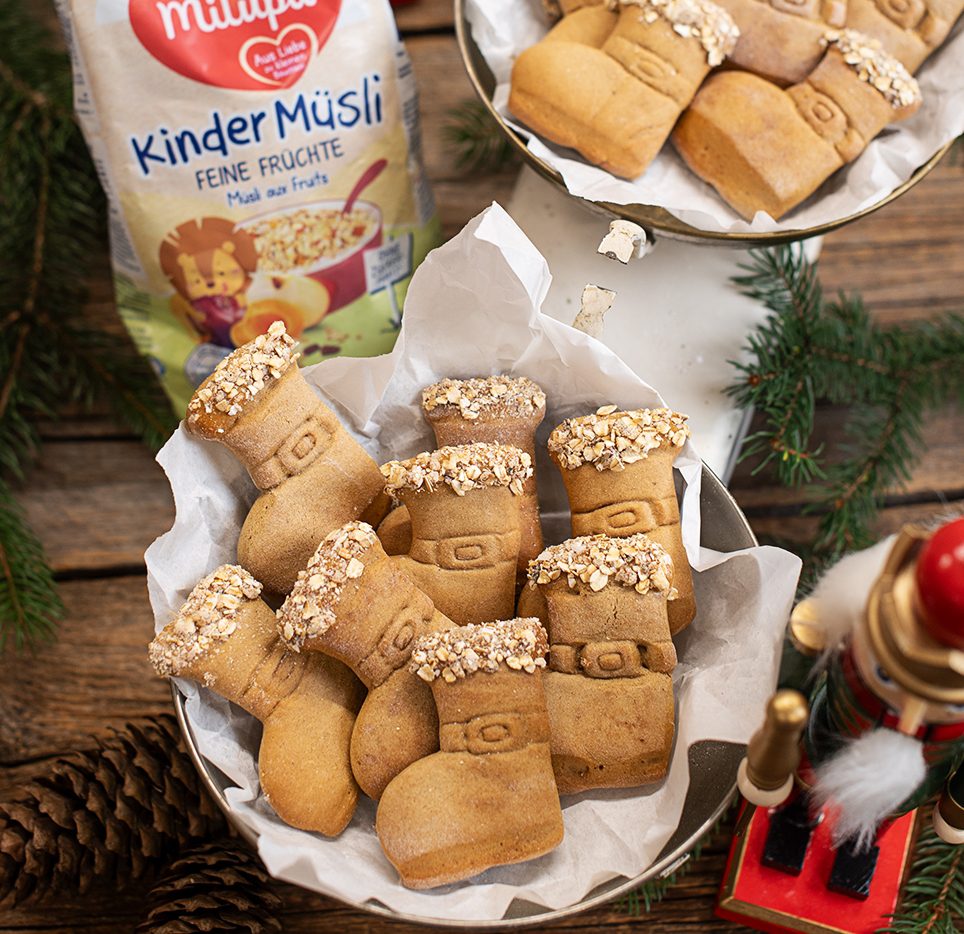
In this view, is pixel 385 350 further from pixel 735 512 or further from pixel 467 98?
pixel 735 512

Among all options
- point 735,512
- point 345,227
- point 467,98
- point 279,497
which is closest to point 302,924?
point 279,497

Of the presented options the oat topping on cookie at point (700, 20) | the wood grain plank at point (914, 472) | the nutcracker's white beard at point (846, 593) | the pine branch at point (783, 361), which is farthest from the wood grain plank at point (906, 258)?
the nutcracker's white beard at point (846, 593)

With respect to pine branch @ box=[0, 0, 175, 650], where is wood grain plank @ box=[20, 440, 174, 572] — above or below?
below

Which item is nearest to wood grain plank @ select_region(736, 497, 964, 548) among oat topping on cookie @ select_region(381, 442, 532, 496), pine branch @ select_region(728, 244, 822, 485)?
pine branch @ select_region(728, 244, 822, 485)

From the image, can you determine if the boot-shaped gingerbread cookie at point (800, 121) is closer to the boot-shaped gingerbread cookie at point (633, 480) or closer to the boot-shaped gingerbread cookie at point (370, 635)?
the boot-shaped gingerbread cookie at point (633, 480)

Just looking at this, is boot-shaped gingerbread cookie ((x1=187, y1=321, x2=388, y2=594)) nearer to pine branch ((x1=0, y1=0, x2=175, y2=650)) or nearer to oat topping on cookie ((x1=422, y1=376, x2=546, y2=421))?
oat topping on cookie ((x1=422, y1=376, x2=546, y2=421))

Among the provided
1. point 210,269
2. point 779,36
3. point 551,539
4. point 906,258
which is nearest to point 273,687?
point 551,539

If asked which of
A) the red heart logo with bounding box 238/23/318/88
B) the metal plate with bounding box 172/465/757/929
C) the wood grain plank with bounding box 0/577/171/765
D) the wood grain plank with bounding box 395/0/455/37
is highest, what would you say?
the red heart logo with bounding box 238/23/318/88

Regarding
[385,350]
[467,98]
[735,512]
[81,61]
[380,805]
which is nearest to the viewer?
[380,805]

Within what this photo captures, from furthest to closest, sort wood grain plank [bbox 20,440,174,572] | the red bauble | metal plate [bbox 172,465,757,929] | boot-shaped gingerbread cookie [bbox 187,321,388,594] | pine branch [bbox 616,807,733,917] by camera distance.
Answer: wood grain plank [bbox 20,440,174,572] < pine branch [bbox 616,807,733,917] < boot-shaped gingerbread cookie [bbox 187,321,388,594] < metal plate [bbox 172,465,757,929] < the red bauble
